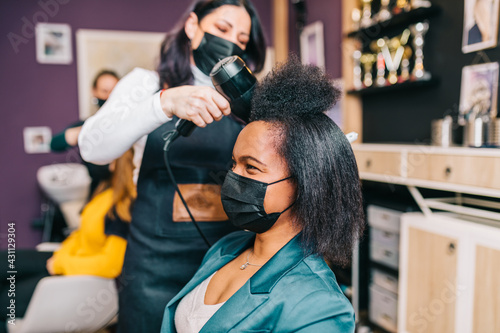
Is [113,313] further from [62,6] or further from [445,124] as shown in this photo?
[62,6]

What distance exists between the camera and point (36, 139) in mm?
4023

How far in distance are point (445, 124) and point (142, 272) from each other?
1.95 meters

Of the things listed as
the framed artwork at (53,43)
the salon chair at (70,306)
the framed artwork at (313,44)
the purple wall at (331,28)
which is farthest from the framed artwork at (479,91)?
the framed artwork at (53,43)

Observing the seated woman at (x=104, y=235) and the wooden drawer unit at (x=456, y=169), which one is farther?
the seated woman at (x=104, y=235)

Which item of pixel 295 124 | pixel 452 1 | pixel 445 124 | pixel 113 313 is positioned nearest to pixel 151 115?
pixel 295 124

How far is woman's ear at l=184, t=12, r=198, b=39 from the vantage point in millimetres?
→ 1396

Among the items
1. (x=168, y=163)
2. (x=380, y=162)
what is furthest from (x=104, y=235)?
(x=380, y=162)

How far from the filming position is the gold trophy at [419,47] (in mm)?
2637

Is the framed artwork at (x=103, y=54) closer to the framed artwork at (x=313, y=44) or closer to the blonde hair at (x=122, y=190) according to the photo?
the framed artwork at (x=313, y=44)

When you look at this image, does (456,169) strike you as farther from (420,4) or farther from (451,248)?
(420,4)

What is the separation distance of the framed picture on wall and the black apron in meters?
1.79

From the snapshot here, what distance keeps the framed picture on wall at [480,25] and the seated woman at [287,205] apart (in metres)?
1.74

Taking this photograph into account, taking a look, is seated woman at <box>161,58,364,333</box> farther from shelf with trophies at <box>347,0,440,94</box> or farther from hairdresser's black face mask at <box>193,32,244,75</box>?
shelf with trophies at <box>347,0,440,94</box>

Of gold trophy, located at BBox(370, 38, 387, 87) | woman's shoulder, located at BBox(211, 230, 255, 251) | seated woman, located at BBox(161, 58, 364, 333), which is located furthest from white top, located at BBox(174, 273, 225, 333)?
gold trophy, located at BBox(370, 38, 387, 87)
